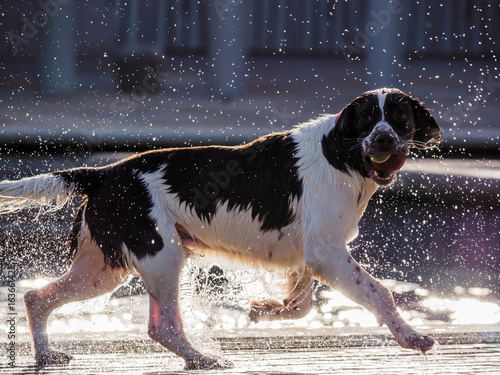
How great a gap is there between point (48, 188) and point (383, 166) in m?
1.49

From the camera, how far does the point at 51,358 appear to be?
3906mm

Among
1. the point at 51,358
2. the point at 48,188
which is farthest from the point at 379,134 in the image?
the point at 51,358

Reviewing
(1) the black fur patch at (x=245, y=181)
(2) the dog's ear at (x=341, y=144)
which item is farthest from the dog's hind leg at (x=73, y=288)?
(2) the dog's ear at (x=341, y=144)

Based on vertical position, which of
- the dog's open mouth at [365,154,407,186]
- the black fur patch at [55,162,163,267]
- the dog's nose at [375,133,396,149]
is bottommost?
the black fur patch at [55,162,163,267]

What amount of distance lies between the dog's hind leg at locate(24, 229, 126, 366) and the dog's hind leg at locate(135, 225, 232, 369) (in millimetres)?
242

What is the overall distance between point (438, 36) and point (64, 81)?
32.9 feet

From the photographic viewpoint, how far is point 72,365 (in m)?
3.82

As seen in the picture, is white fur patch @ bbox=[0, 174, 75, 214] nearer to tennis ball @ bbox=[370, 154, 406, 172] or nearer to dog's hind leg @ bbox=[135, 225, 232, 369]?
dog's hind leg @ bbox=[135, 225, 232, 369]

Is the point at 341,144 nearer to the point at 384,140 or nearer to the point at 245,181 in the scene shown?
the point at 384,140

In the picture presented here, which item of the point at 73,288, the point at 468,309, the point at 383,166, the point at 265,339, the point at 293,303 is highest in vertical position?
the point at 383,166

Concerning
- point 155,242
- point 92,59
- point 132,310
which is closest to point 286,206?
point 155,242

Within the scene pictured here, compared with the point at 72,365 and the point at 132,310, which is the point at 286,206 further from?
the point at 132,310

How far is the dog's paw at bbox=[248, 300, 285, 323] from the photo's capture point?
4.20m

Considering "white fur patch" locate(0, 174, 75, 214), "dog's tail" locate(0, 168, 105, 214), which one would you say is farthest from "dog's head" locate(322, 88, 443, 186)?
"white fur patch" locate(0, 174, 75, 214)
